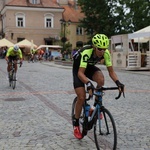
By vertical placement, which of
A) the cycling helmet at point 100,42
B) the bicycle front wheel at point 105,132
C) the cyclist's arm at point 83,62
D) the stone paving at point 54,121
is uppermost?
the cycling helmet at point 100,42

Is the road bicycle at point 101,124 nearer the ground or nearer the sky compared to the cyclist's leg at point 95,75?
nearer the ground

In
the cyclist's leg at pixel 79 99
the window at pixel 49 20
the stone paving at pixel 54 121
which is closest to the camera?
the cyclist's leg at pixel 79 99

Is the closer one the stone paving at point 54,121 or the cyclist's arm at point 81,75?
the cyclist's arm at point 81,75

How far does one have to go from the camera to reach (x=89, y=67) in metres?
5.71

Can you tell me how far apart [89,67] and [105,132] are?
113 centimetres

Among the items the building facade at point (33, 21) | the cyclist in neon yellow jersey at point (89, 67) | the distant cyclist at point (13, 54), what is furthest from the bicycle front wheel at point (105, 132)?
the building facade at point (33, 21)

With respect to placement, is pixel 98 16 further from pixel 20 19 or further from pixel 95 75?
pixel 95 75

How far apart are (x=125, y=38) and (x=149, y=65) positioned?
2.73 metres

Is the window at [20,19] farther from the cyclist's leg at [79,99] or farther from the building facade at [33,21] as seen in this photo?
the cyclist's leg at [79,99]

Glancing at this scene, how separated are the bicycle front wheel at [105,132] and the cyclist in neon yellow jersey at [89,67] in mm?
456

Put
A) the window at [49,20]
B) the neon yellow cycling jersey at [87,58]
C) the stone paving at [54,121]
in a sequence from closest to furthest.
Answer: the neon yellow cycling jersey at [87,58]
the stone paving at [54,121]
the window at [49,20]

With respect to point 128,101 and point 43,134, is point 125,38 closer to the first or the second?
point 128,101

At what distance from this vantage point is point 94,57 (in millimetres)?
5363

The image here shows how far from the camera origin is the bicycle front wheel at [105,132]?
16.3 ft
